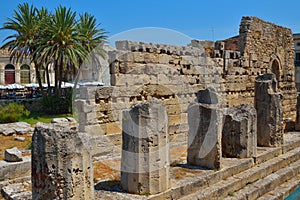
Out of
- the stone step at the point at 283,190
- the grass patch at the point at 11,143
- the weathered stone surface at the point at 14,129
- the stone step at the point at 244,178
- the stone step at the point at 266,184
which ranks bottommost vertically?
the stone step at the point at 283,190

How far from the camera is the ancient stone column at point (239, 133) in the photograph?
288 inches

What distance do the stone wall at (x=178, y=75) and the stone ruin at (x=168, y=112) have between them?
30mm

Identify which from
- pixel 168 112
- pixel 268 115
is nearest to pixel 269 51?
pixel 168 112

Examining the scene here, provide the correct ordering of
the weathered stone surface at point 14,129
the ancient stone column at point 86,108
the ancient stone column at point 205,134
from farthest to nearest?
the weathered stone surface at point 14,129 → the ancient stone column at point 86,108 → the ancient stone column at point 205,134

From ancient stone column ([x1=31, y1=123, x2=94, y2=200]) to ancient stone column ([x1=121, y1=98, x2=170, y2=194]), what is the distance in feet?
3.55

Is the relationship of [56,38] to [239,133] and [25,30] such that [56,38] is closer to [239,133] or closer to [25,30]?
[25,30]

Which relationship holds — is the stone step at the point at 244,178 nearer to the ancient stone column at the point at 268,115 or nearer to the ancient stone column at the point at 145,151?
the ancient stone column at the point at 268,115

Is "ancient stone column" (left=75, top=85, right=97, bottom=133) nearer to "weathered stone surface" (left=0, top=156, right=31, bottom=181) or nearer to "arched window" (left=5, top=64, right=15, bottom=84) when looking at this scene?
"weathered stone surface" (left=0, top=156, right=31, bottom=181)

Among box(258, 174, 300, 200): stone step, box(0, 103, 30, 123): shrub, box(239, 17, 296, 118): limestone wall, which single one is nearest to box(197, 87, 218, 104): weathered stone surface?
box(258, 174, 300, 200): stone step

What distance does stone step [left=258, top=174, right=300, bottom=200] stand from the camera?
6586mm

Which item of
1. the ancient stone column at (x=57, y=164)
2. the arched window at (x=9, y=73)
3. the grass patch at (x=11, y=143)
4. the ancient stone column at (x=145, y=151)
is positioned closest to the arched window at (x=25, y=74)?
the arched window at (x=9, y=73)

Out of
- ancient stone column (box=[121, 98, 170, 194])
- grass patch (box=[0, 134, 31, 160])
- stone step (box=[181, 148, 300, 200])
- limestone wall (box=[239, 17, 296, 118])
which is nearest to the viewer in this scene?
ancient stone column (box=[121, 98, 170, 194])

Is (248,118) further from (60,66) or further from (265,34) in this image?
(60,66)

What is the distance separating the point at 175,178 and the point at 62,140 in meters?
2.61
